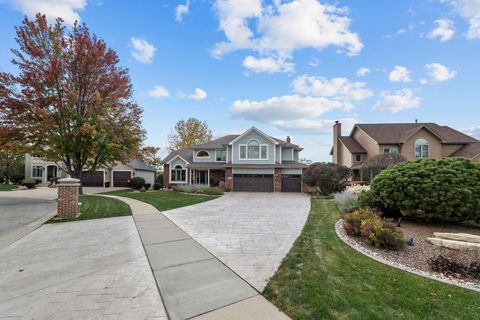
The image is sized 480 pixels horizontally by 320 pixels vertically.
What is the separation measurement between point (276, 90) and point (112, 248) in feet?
56.7

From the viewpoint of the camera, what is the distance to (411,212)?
7.59 m

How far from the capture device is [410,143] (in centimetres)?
2519

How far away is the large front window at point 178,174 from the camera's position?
86.0 ft

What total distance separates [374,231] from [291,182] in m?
17.1

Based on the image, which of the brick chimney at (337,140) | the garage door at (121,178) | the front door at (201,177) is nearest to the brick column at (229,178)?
the front door at (201,177)

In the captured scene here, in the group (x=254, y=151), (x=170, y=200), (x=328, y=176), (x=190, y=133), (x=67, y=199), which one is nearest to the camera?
(x=67, y=199)

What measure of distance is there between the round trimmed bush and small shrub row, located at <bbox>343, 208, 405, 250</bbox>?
1.65m

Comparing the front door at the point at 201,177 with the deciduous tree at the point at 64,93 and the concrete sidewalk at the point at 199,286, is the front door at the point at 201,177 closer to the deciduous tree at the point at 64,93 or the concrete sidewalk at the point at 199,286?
the deciduous tree at the point at 64,93

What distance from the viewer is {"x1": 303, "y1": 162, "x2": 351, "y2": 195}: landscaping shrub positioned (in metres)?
17.7

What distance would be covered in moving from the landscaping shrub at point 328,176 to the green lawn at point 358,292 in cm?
1334

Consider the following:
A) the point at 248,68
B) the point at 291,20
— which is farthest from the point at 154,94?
the point at 291,20

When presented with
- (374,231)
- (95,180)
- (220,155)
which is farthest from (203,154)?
(374,231)

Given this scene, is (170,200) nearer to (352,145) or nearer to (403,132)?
(352,145)

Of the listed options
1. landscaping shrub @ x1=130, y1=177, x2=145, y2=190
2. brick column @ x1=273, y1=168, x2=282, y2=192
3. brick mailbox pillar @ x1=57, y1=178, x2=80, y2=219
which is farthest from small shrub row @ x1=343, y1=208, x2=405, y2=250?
landscaping shrub @ x1=130, y1=177, x2=145, y2=190
